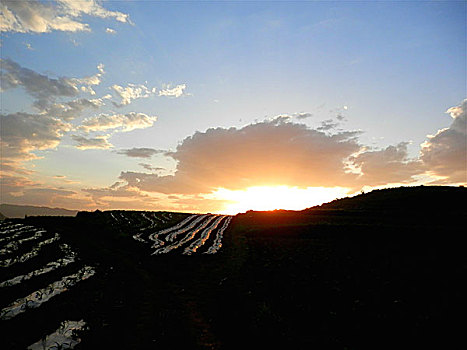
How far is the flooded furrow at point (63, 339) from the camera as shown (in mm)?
8930

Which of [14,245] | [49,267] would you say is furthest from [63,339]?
[14,245]

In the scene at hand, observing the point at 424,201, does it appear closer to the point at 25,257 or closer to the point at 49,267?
the point at 49,267

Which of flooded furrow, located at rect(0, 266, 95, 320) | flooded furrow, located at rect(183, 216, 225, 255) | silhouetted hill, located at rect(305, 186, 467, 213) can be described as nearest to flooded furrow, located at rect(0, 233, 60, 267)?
flooded furrow, located at rect(0, 266, 95, 320)

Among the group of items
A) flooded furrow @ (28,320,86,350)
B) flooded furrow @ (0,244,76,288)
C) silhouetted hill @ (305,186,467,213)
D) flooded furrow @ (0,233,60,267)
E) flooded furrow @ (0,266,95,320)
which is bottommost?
flooded furrow @ (28,320,86,350)

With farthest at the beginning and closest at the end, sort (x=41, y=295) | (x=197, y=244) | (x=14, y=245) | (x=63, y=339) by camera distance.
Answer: (x=197, y=244)
(x=14, y=245)
(x=41, y=295)
(x=63, y=339)

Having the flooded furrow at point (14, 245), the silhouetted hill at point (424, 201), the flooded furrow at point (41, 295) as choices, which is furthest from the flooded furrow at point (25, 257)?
the silhouetted hill at point (424, 201)

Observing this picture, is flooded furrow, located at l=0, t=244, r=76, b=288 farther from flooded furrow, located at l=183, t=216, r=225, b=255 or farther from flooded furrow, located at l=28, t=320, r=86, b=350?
flooded furrow, located at l=183, t=216, r=225, b=255

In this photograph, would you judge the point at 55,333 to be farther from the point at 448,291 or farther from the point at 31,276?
the point at 448,291

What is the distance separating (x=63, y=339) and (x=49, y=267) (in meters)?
9.64

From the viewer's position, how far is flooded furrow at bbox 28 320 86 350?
29.3 ft

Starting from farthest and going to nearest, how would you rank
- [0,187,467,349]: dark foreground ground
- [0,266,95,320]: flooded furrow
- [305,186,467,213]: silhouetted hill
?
[305,186,467,213]: silhouetted hill < [0,266,95,320]: flooded furrow < [0,187,467,349]: dark foreground ground

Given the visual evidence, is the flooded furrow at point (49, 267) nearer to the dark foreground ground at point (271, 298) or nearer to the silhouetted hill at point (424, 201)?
the dark foreground ground at point (271, 298)

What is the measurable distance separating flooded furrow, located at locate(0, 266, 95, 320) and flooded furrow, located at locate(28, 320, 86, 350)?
80.2 inches

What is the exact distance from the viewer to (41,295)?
1286 cm
